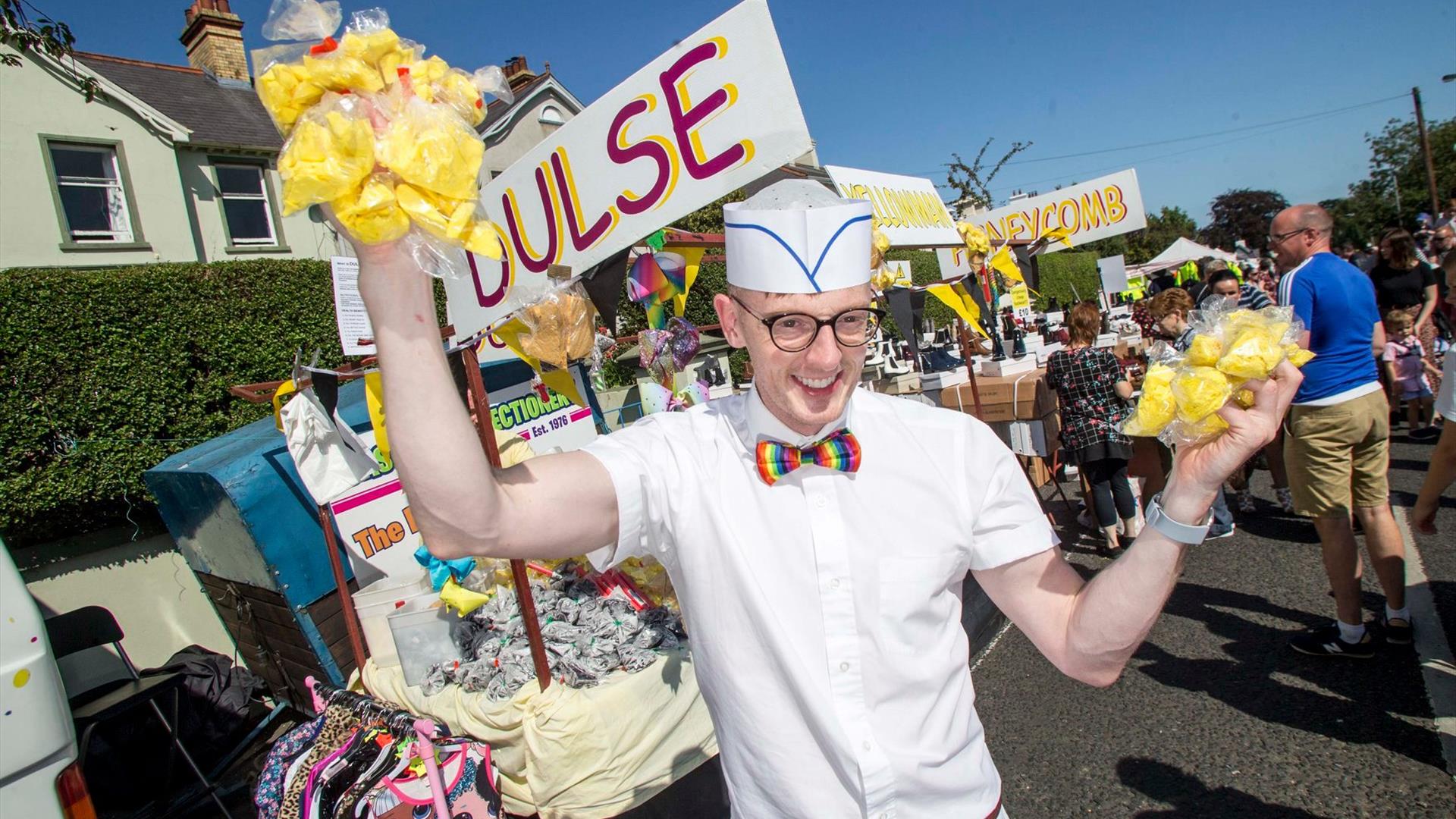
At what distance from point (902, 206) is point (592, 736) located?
4012 millimetres

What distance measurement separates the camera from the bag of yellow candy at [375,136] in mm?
935

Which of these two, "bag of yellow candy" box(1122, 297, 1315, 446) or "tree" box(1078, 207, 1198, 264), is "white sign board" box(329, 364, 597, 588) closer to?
"bag of yellow candy" box(1122, 297, 1315, 446)

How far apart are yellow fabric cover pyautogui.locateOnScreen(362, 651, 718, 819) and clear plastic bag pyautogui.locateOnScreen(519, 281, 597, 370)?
1.42 metres

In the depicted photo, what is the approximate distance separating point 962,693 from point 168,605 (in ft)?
29.4

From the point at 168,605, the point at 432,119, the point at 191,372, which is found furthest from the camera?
the point at 191,372

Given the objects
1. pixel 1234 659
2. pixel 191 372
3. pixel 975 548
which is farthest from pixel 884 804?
pixel 191 372

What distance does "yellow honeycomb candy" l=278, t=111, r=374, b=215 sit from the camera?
921 millimetres

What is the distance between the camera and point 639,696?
2959 millimetres

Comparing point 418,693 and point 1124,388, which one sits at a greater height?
point 1124,388

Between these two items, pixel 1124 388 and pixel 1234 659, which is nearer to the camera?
pixel 1234 659

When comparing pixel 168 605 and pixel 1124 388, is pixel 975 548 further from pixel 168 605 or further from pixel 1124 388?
pixel 168 605

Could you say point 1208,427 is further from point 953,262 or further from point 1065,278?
point 1065,278

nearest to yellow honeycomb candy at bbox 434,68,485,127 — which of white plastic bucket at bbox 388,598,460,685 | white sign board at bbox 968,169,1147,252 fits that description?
white plastic bucket at bbox 388,598,460,685

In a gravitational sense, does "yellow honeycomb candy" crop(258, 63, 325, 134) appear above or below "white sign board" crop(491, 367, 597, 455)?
above
